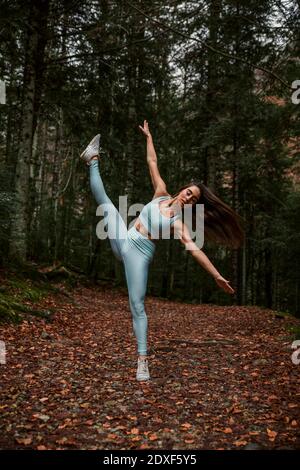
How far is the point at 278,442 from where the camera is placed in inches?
131

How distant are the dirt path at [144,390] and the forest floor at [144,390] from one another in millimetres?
11

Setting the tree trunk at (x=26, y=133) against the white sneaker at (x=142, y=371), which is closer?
the white sneaker at (x=142, y=371)

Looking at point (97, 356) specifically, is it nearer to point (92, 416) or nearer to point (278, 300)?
Answer: point (92, 416)

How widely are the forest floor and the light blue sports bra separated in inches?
78.6

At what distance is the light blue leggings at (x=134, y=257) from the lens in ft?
15.6

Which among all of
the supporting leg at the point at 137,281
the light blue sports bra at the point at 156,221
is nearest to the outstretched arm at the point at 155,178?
the light blue sports bra at the point at 156,221

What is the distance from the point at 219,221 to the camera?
205 inches

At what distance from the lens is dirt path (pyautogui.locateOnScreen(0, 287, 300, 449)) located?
346cm

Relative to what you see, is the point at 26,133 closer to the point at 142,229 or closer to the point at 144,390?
the point at 142,229

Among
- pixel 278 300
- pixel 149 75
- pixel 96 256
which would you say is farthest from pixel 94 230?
pixel 278 300

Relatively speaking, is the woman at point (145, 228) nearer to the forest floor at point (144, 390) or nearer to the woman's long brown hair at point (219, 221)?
the woman's long brown hair at point (219, 221)

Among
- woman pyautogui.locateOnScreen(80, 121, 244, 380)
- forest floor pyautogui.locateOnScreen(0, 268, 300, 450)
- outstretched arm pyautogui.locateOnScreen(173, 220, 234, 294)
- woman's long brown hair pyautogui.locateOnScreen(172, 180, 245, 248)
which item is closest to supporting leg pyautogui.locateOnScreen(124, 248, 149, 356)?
woman pyautogui.locateOnScreen(80, 121, 244, 380)

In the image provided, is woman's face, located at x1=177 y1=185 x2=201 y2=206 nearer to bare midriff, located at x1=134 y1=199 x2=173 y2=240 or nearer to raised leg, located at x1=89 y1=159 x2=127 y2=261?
bare midriff, located at x1=134 y1=199 x2=173 y2=240
